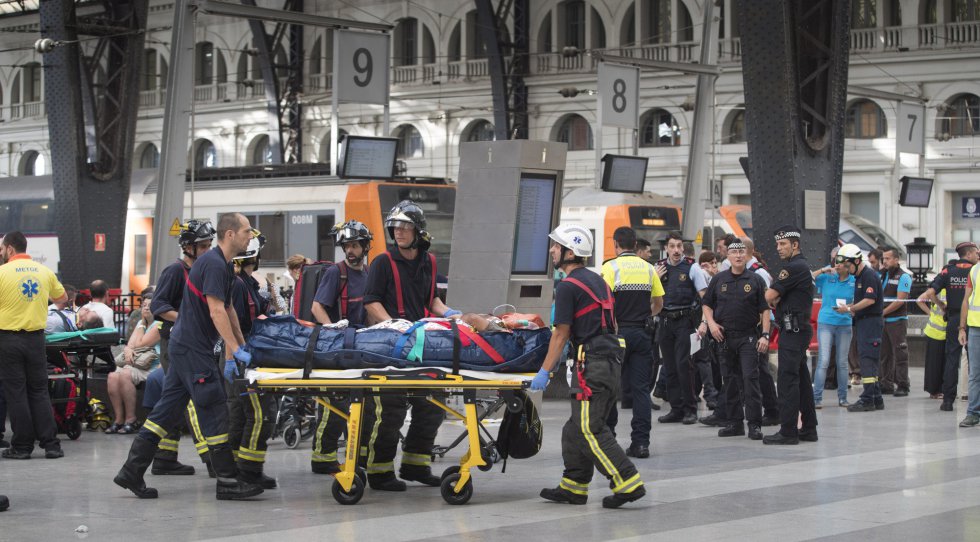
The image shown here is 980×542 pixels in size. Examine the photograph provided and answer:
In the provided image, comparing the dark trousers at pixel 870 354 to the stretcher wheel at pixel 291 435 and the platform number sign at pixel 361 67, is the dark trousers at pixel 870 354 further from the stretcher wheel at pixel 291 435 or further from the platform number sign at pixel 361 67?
the platform number sign at pixel 361 67

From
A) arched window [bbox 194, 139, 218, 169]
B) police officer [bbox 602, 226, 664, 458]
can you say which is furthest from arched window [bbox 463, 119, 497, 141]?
police officer [bbox 602, 226, 664, 458]

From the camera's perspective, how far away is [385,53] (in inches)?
840

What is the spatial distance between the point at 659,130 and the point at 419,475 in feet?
127

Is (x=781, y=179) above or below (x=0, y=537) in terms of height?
above

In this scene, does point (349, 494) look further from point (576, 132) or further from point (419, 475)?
point (576, 132)

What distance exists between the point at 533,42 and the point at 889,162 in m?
12.5

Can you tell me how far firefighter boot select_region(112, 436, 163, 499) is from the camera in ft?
30.5

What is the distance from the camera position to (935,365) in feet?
54.7

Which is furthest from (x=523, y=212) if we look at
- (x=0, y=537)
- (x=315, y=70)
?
(x=315, y=70)

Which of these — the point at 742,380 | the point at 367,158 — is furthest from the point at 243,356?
the point at 367,158

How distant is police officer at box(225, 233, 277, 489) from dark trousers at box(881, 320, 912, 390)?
33.0 ft

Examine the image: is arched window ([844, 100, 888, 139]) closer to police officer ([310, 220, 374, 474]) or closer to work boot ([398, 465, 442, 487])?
police officer ([310, 220, 374, 474])

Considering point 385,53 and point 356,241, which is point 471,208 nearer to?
point 356,241

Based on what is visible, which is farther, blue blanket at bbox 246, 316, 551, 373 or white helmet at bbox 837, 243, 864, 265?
white helmet at bbox 837, 243, 864, 265
